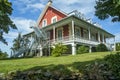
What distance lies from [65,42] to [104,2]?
12.2 m

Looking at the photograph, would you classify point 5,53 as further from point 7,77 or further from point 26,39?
point 7,77

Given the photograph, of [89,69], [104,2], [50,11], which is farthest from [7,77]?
[50,11]

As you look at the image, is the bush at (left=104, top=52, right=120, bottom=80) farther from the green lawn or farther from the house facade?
the house facade

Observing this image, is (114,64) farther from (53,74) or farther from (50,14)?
(50,14)

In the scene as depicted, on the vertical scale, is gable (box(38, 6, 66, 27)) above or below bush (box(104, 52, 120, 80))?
above

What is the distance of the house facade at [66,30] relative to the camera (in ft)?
86.2

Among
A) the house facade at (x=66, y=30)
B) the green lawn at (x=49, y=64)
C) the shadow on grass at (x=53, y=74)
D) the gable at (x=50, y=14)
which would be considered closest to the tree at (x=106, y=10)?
the green lawn at (x=49, y=64)

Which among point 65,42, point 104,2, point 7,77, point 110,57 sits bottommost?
point 7,77

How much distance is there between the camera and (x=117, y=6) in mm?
12078

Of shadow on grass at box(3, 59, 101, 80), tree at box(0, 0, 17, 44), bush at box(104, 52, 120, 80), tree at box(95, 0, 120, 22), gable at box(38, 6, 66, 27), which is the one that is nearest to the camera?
shadow on grass at box(3, 59, 101, 80)

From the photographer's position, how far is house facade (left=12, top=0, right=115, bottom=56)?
86.2 ft

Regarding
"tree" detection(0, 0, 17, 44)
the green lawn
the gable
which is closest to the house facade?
the gable

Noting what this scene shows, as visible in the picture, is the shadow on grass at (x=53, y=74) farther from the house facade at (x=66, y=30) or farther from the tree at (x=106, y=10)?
the house facade at (x=66, y=30)

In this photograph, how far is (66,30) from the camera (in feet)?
99.5
